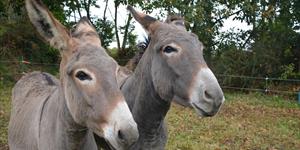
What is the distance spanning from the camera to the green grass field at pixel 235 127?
7.32m

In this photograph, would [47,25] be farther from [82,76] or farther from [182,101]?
[182,101]

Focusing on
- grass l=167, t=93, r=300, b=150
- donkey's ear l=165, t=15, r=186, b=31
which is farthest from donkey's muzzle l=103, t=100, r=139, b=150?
grass l=167, t=93, r=300, b=150

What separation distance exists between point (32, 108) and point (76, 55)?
4.41 feet

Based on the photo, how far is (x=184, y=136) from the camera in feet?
25.3

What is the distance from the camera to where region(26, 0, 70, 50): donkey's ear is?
2893mm

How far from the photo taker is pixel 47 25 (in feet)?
9.67

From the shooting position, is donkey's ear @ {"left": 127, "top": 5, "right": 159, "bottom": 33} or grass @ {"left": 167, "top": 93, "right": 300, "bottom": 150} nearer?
donkey's ear @ {"left": 127, "top": 5, "right": 159, "bottom": 33}

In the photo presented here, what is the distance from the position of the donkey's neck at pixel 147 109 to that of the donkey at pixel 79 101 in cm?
65

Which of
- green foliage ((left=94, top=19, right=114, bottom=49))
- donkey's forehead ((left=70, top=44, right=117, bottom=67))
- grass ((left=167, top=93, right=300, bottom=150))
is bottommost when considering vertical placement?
grass ((left=167, top=93, right=300, bottom=150))

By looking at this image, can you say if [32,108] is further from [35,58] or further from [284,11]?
[284,11]

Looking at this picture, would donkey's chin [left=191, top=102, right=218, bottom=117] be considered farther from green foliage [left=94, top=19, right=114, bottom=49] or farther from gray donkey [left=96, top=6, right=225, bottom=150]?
green foliage [left=94, top=19, right=114, bottom=49]

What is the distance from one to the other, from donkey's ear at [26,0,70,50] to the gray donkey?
904mm


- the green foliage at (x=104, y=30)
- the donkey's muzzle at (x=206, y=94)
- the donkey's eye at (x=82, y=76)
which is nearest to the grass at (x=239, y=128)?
the donkey's muzzle at (x=206, y=94)

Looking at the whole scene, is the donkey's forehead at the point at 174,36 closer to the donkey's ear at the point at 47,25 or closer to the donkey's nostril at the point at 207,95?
the donkey's nostril at the point at 207,95
